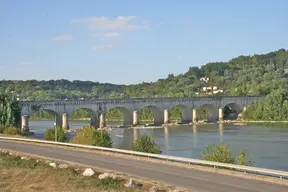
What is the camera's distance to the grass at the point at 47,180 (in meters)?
19.4

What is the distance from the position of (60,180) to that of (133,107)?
270 ft

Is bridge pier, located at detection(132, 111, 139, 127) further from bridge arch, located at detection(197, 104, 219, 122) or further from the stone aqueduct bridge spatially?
bridge arch, located at detection(197, 104, 219, 122)

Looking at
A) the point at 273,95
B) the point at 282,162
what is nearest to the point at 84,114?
the point at 273,95

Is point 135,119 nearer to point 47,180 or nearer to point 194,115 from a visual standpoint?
point 194,115

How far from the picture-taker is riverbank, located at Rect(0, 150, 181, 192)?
19.3 m

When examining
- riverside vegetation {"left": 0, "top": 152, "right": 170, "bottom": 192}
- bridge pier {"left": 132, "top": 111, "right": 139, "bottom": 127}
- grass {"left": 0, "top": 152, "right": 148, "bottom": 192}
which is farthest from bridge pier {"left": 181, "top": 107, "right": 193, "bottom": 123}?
grass {"left": 0, "top": 152, "right": 148, "bottom": 192}

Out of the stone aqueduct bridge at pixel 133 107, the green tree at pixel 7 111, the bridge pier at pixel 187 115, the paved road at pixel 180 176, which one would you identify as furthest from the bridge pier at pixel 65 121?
the paved road at pixel 180 176

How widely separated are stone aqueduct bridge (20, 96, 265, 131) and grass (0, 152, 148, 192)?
5853 centimetres

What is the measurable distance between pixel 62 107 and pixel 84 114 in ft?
180

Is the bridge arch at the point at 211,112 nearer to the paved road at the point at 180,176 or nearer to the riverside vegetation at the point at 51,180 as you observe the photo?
the paved road at the point at 180,176

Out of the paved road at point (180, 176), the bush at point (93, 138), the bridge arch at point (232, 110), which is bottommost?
the paved road at point (180, 176)

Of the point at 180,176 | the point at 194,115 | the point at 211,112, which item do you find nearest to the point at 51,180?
the point at 180,176

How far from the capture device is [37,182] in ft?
71.6

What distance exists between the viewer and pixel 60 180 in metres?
21.2
